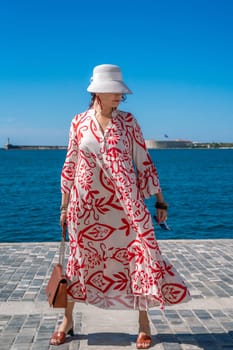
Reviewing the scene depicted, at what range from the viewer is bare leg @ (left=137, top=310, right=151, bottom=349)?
4410mm

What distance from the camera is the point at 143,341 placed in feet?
14.5

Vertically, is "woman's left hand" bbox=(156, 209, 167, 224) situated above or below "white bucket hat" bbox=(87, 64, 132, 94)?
below

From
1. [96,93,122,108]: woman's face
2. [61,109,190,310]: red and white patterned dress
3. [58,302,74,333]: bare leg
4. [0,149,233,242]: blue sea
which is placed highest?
[96,93,122,108]: woman's face

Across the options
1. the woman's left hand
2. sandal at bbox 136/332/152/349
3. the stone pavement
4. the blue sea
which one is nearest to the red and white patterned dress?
the woman's left hand

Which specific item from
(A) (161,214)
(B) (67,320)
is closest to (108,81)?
(A) (161,214)

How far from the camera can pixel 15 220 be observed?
80.6 feet

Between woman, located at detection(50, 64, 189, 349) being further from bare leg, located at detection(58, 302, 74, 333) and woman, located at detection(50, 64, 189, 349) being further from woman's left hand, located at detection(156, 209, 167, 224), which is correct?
bare leg, located at detection(58, 302, 74, 333)

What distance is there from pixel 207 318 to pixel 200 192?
1391 inches

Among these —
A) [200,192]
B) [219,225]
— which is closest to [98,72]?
[219,225]

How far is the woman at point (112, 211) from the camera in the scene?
13.7 ft

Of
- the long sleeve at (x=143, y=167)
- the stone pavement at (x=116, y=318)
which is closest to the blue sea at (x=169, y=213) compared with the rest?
the stone pavement at (x=116, y=318)

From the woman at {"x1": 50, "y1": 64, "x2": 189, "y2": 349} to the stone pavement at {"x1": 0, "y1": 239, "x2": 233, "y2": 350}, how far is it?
429 millimetres

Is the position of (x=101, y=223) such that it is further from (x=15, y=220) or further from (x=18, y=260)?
(x=15, y=220)

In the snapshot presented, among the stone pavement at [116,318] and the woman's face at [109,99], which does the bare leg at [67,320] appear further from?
the woman's face at [109,99]
